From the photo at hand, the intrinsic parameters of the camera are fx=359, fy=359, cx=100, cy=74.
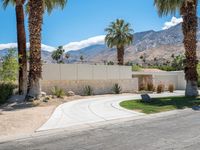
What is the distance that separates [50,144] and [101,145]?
165 cm

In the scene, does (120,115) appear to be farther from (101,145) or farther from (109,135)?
(101,145)

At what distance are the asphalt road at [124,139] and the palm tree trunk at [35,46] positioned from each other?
1123cm

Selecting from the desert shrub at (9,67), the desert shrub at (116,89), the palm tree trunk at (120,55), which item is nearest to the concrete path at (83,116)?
the desert shrub at (9,67)

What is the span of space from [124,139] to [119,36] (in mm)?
47408

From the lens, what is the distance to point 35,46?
2531 centimetres

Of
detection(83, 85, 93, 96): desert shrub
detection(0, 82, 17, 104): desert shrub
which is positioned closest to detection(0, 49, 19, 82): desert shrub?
detection(0, 82, 17, 104): desert shrub

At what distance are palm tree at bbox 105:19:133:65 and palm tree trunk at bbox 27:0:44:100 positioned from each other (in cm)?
3239

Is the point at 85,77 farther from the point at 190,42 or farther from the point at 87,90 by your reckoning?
the point at 190,42

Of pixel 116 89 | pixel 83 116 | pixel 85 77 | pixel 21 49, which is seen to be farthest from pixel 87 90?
pixel 83 116

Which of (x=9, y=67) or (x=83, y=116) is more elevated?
(x=9, y=67)

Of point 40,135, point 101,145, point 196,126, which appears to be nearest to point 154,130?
point 196,126

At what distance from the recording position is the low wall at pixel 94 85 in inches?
1229

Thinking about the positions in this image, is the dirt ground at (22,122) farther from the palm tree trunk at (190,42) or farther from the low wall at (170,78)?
the low wall at (170,78)

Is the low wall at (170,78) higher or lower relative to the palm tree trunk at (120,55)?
lower
